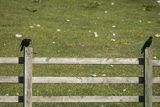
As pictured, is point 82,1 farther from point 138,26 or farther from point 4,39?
point 4,39

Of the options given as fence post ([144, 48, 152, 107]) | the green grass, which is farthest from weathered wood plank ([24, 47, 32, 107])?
fence post ([144, 48, 152, 107])

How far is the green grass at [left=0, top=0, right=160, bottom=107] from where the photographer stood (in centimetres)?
1631

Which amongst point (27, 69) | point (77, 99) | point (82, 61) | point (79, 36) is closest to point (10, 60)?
point (27, 69)

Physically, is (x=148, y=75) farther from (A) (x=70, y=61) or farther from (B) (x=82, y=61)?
(A) (x=70, y=61)

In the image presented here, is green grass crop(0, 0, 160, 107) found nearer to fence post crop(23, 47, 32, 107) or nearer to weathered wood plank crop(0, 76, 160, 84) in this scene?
weathered wood plank crop(0, 76, 160, 84)

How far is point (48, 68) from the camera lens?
768 inches

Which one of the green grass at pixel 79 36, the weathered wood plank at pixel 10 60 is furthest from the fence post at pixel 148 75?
the weathered wood plank at pixel 10 60

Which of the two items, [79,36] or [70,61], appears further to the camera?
[79,36]

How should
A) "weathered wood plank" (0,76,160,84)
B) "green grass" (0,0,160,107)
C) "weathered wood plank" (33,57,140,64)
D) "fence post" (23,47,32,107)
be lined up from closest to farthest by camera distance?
"fence post" (23,47,32,107)
"weathered wood plank" (0,76,160,84)
"weathered wood plank" (33,57,140,64)
"green grass" (0,0,160,107)

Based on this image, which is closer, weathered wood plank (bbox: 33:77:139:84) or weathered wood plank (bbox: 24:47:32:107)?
weathered wood plank (bbox: 24:47:32:107)

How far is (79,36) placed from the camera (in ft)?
87.4

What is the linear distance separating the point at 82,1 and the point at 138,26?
8.51 meters

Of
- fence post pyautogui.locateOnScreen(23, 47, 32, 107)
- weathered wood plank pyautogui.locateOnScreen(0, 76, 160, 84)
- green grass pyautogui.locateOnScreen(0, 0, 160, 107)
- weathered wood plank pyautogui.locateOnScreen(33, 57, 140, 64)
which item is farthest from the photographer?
green grass pyautogui.locateOnScreen(0, 0, 160, 107)

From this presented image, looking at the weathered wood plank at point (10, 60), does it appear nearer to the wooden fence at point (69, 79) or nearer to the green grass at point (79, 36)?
the wooden fence at point (69, 79)
